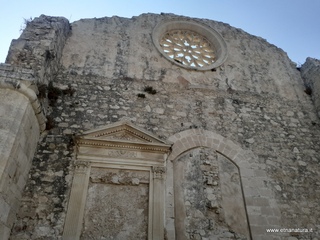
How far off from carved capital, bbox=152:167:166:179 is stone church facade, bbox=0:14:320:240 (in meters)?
0.04

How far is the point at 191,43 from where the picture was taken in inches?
367

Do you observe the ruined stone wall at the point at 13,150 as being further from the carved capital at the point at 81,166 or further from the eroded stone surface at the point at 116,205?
the eroded stone surface at the point at 116,205

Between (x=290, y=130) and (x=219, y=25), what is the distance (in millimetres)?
4201

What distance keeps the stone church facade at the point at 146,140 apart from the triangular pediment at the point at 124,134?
21 millimetres

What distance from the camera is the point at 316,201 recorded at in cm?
630

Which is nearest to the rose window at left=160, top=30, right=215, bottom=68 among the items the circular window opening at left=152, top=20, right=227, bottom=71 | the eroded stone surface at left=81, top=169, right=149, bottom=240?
the circular window opening at left=152, top=20, right=227, bottom=71

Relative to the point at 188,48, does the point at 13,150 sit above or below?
below

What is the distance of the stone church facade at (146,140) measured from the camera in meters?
5.19

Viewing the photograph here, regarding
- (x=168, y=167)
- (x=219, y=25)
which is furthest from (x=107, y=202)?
(x=219, y=25)

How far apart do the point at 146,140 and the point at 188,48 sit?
407 centimetres

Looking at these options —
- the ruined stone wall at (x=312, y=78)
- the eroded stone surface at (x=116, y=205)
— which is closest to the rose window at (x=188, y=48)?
the ruined stone wall at (x=312, y=78)

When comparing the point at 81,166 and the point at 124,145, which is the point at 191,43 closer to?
the point at 124,145

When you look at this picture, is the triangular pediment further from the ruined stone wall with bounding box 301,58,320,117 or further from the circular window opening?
the ruined stone wall with bounding box 301,58,320,117

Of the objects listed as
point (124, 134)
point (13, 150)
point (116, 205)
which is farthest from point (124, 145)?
point (13, 150)
